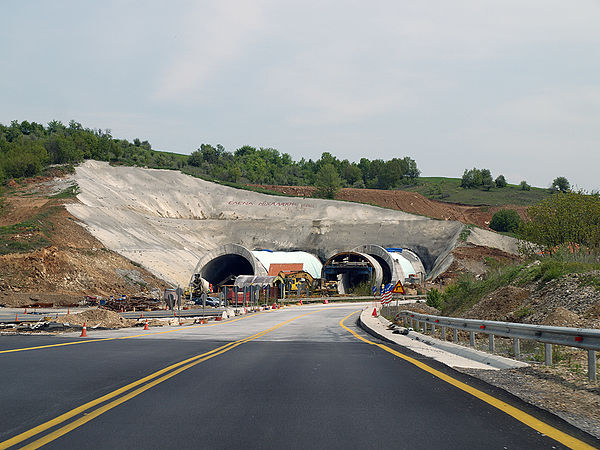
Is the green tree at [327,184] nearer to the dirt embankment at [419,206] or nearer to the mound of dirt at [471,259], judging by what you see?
the dirt embankment at [419,206]

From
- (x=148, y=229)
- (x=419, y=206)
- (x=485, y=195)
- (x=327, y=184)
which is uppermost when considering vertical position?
(x=327, y=184)

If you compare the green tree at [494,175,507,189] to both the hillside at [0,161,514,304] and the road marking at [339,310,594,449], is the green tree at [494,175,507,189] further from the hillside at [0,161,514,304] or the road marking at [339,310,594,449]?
the road marking at [339,310,594,449]

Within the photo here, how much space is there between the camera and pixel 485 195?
154875mm

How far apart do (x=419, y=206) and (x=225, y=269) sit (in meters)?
69.4

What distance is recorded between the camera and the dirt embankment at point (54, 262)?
168 feet

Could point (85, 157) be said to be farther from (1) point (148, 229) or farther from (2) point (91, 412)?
(2) point (91, 412)

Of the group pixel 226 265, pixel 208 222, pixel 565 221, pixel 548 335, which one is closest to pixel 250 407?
pixel 548 335

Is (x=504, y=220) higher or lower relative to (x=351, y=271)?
higher

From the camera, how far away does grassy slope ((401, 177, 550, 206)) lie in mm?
146000

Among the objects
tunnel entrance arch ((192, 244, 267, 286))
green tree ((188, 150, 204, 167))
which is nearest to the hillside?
tunnel entrance arch ((192, 244, 267, 286))

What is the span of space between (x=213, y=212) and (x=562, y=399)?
325ft

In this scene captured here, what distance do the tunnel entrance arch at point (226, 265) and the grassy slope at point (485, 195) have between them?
86.3 metres

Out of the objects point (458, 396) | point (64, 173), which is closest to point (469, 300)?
point (458, 396)

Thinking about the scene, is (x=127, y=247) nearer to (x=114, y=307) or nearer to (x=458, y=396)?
(x=114, y=307)
